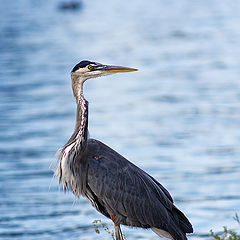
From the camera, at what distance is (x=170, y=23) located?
36312mm

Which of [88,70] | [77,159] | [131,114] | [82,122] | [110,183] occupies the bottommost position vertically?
[131,114]

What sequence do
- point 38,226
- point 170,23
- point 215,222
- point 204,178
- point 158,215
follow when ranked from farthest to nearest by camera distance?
point 170,23 < point 204,178 < point 38,226 < point 215,222 < point 158,215

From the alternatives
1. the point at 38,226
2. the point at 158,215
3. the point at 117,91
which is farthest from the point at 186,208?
the point at 117,91

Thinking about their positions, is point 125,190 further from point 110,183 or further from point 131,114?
point 131,114

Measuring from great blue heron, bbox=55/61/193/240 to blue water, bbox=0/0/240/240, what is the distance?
2.29 meters

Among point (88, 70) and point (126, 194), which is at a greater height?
point (88, 70)

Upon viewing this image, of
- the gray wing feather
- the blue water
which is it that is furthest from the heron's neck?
the blue water

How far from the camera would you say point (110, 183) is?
693cm

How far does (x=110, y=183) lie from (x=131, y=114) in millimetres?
10146

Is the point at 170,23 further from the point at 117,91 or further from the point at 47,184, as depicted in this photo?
the point at 47,184

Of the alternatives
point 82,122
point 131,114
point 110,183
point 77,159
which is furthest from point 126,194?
point 131,114

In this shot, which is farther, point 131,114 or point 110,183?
point 131,114

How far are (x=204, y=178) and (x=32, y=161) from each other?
3.49 m

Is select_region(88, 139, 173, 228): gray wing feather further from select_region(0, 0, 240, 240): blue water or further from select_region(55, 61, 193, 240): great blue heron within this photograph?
select_region(0, 0, 240, 240): blue water
